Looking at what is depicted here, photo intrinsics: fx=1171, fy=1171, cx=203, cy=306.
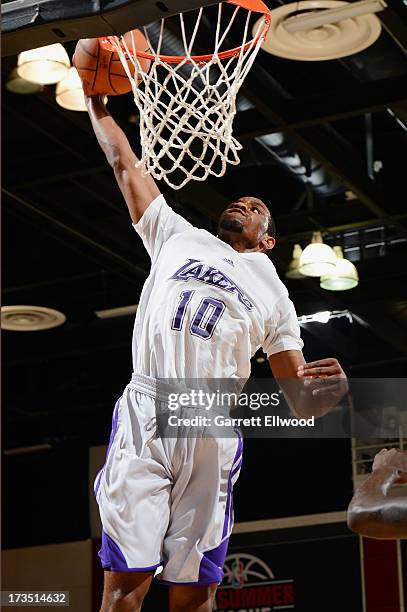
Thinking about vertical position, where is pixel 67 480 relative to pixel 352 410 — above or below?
above

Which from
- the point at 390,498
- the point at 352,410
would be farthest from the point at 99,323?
the point at 390,498

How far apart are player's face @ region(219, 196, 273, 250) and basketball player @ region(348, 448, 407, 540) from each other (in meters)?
2.20

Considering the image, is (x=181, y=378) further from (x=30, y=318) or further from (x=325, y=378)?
(x=30, y=318)

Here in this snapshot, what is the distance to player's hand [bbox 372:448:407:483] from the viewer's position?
2.48 meters

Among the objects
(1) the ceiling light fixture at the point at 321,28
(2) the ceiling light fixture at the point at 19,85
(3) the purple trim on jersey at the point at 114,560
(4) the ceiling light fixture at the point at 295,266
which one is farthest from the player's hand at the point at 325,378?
(4) the ceiling light fixture at the point at 295,266

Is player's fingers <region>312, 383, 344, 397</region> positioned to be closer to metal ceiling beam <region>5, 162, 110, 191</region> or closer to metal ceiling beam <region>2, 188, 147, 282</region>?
metal ceiling beam <region>5, 162, 110, 191</region>

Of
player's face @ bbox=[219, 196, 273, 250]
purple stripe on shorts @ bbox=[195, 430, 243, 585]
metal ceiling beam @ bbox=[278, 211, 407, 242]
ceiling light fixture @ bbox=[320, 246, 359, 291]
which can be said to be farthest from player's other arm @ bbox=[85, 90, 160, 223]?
ceiling light fixture @ bbox=[320, 246, 359, 291]

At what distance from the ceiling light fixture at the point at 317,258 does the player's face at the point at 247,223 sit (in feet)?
14.4

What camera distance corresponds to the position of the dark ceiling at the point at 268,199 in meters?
7.48

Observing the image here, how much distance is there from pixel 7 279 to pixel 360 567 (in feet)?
14.6

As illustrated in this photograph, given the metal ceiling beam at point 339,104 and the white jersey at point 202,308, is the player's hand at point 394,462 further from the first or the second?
the metal ceiling beam at point 339,104

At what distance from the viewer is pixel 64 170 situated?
8.43 metres

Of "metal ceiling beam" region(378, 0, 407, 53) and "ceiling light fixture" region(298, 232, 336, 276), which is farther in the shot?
"ceiling light fixture" region(298, 232, 336, 276)

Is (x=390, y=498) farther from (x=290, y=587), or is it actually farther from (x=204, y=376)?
(x=290, y=587)
